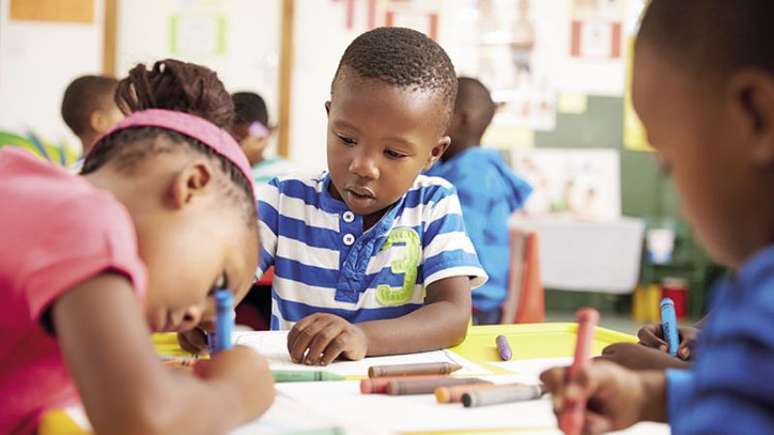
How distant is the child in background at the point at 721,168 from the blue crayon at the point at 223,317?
0.25 meters

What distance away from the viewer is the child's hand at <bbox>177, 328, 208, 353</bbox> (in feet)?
3.56

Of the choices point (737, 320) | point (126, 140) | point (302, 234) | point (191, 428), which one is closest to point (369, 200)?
point (302, 234)

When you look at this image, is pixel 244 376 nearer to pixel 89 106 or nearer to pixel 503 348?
pixel 503 348

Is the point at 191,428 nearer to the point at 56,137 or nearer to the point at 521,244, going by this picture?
the point at 521,244

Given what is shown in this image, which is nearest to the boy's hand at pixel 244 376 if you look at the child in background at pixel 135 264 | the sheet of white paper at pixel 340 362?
the child in background at pixel 135 264

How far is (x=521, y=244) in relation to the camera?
242 cm

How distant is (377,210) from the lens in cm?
134

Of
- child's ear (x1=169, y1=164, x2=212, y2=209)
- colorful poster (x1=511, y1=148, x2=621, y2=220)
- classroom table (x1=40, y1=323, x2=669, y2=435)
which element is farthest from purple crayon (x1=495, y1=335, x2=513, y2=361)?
colorful poster (x1=511, y1=148, x2=621, y2=220)

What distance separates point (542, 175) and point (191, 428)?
170 inches

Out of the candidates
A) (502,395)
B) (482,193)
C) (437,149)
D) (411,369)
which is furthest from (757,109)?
(482,193)

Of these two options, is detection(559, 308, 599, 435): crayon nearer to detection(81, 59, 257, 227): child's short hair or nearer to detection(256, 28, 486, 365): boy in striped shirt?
detection(81, 59, 257, 227): child's short hair

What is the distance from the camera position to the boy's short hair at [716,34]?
0.54 m

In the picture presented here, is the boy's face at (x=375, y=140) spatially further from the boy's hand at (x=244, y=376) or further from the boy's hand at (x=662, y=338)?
the boy's hand at (x=244, y=376)

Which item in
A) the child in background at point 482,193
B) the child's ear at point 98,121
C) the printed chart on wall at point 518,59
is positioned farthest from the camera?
the printed chart on wall at point 518,59
